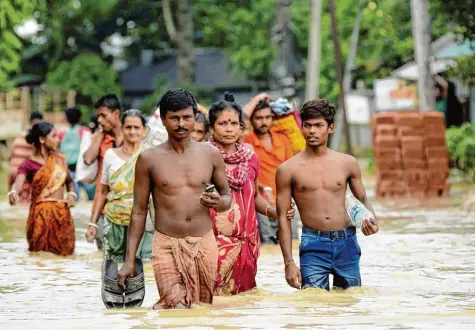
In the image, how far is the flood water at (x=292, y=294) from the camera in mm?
8047

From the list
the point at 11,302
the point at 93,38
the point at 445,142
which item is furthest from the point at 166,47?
the point at 11,302

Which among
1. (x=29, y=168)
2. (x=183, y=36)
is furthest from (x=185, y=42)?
(x=29, y=168)

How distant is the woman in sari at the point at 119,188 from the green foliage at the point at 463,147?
12.9 meters

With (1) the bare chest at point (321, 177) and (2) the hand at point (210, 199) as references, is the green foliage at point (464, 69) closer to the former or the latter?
(1) the bare chest at point (321, 177)

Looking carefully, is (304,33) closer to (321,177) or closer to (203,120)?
(203,120)

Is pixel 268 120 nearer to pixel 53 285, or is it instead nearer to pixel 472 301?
pixel 53 285

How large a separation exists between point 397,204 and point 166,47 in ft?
118

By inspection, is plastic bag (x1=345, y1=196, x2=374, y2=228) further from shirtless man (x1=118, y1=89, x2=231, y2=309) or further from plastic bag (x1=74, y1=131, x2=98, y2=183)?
plastic bag (x1=74, y1=131, x2=98, y2=183)

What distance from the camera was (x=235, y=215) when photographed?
10.1 meters

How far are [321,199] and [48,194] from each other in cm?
544

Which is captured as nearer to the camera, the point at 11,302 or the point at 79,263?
the point at 11,302

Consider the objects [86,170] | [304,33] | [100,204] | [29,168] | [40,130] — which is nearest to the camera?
[100,204]

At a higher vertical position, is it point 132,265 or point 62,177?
point 62,177

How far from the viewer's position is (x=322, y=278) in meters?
9.27
